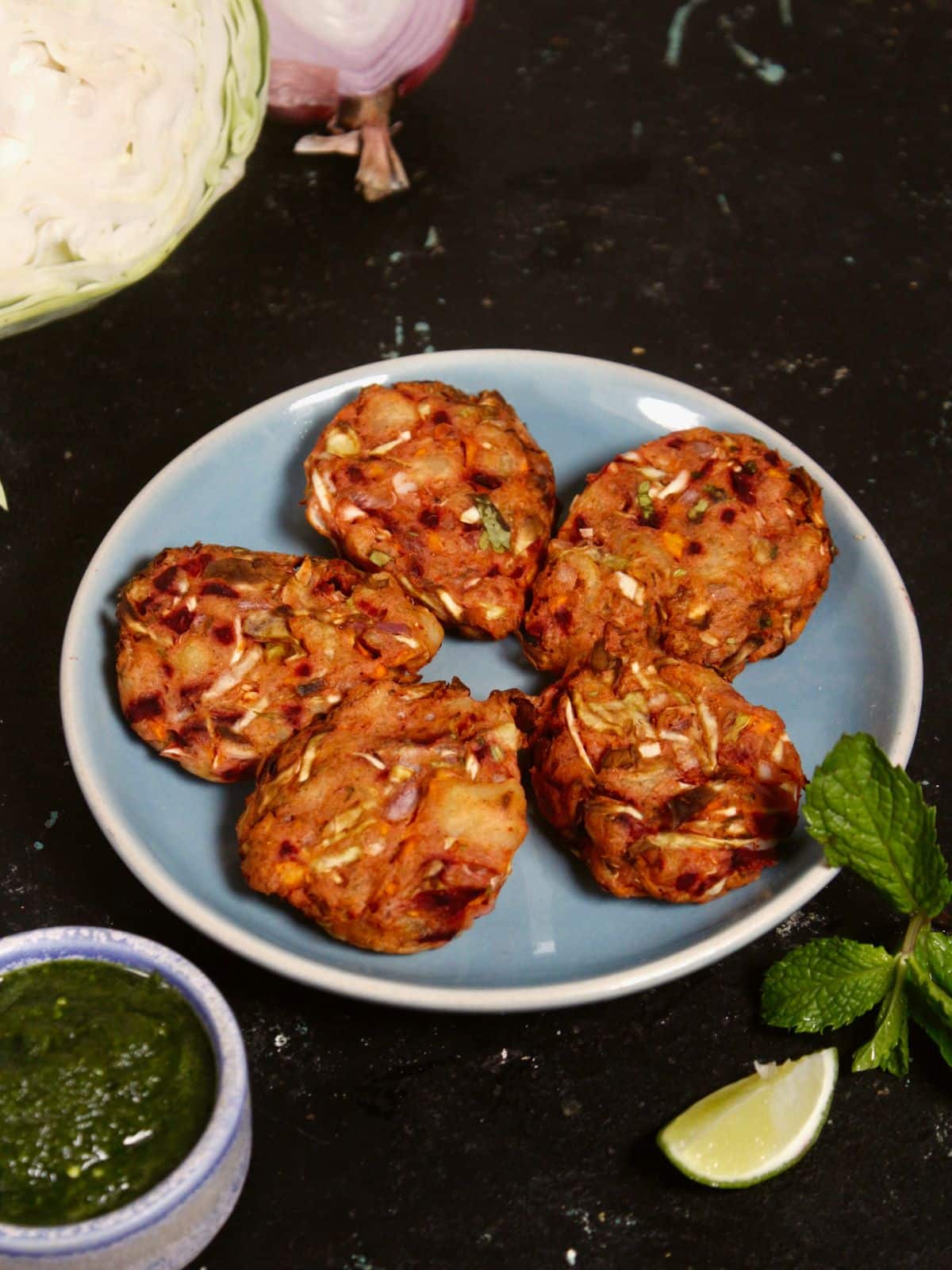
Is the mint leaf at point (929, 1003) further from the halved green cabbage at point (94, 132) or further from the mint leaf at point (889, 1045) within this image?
the halved green cabbage at point (94, 132)

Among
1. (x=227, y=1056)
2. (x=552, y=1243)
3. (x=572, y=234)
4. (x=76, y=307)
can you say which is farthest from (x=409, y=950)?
(x=572, y=234)

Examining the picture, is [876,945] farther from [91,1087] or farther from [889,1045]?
[91,1087]

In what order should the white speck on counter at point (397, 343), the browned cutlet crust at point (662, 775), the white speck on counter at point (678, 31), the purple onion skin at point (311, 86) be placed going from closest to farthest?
the browned cutlet crust at point (662, 775) → the white speck on counter at point (397, 343) → the purple onion skin at point (311, 86) → the white speck on counter at point (678, 31)

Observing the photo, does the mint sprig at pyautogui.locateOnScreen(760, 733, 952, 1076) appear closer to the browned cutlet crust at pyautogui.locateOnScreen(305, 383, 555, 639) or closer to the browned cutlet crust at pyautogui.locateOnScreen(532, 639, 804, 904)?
the browned cutlet crust at pyautogui.locateOnScreen(532, 639, 804, 904)

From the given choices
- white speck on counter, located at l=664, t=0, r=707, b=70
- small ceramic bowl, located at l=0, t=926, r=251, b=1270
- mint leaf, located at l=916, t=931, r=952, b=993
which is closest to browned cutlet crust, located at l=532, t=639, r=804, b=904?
mint leaf, located at l=916, t=931, r=952, b=993

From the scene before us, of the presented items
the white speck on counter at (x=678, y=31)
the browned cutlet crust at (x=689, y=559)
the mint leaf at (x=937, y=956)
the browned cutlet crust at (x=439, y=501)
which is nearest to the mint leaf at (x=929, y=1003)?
the mint leaf at (x=937, y=956)

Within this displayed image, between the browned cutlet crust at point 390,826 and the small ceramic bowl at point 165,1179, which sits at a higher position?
the browned cutlet crust at point 390,826
